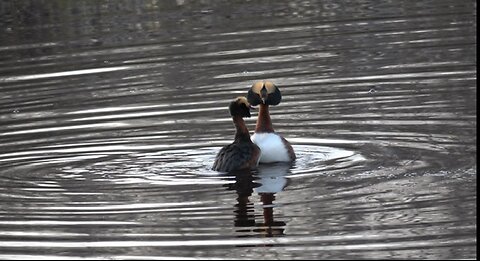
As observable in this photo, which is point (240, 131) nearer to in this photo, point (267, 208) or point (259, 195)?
point (259, 195)

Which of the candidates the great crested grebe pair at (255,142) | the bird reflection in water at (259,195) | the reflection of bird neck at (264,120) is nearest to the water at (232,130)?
the bird reflection in water at (259,195)

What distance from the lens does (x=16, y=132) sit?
16375mm

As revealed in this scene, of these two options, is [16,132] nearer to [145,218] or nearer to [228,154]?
[228,154]

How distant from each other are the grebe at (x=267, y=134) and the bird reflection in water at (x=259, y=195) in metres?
0.09

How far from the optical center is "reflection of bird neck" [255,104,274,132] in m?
14.6

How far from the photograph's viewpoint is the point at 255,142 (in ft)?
48.1

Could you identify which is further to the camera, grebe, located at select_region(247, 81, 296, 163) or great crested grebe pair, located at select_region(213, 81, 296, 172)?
grebe, located at select_region(247, 81, 296, 163)

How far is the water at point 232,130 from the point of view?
11.5m

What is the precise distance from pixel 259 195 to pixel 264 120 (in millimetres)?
1769

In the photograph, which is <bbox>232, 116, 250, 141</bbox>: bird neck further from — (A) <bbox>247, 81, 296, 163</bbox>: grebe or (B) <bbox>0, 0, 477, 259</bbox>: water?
(B) <bbox>0, 0, 477, 259</bbox>: water

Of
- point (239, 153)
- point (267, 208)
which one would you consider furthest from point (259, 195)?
point (239, 153)

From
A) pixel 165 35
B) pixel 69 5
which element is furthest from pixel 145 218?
pixel 69 5

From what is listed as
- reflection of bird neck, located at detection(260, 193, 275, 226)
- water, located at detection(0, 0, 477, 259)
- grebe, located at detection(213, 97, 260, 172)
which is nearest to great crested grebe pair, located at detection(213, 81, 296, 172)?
grebe, located at detection(213, 97, 260, 172)

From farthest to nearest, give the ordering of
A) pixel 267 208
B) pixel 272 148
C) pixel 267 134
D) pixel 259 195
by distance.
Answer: pixel 267 134 < pixel 272 148 < pixel 259 195 < pixel 267 208
